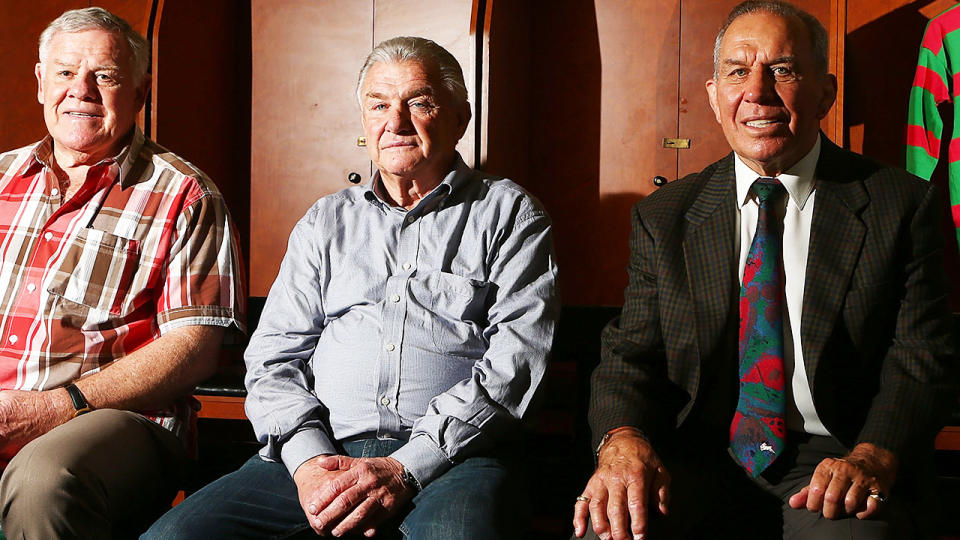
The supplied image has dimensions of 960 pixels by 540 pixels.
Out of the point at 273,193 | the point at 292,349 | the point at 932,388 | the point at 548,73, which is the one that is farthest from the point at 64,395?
the point at 548,73

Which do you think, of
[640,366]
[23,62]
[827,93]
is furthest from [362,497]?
[23,62]

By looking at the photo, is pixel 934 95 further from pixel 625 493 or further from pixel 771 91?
pixel 625 493

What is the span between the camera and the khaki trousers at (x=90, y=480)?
5.00 feet

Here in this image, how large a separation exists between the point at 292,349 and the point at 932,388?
1242 mm

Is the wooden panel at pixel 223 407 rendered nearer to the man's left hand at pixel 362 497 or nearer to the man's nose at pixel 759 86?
the man's left hand at pixel 362 497

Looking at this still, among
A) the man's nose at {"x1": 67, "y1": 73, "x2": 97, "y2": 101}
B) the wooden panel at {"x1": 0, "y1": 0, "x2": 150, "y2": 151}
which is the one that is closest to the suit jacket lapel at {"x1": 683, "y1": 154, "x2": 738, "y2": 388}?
the man's nose at {"x1": 67, "y1": 73, "x2": 97, "y2": 101}

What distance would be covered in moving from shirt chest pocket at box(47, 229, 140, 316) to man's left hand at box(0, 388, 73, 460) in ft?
0.72

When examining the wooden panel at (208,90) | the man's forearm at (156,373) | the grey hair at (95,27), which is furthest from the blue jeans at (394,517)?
the wooden panel at (208,90)

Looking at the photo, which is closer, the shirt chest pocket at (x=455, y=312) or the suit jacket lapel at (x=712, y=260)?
the suit jacket lapel at (x=712, y=260)

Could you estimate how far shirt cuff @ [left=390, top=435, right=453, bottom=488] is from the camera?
1586 mm

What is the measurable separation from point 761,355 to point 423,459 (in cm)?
64

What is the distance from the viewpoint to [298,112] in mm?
3004

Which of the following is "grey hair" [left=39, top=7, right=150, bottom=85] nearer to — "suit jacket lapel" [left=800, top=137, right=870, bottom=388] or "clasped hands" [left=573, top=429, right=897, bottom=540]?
"clasped hands" [left=573, top=429, right=897, bottom=540]

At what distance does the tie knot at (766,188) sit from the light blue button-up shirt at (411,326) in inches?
17.8
